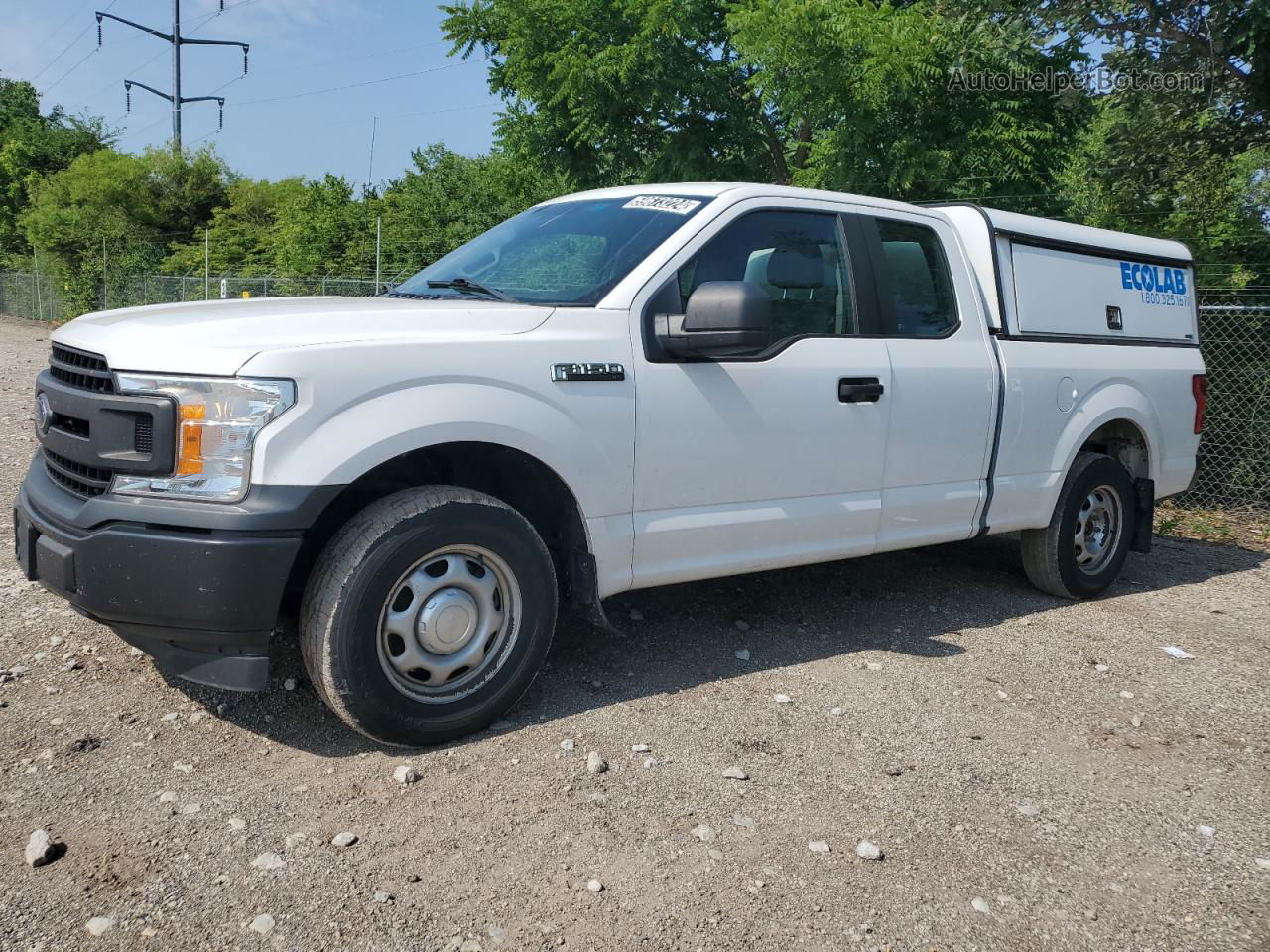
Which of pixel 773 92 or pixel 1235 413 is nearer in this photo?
pixel 1235 413

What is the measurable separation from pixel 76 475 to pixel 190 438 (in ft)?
1.97

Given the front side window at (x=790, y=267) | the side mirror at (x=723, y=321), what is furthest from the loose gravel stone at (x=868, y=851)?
the front side window at (x=790, y=267)

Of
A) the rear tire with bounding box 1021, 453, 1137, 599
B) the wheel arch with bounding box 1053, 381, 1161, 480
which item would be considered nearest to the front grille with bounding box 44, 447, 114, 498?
the wheel arch with bounding box 1053, 381, 1161, 480

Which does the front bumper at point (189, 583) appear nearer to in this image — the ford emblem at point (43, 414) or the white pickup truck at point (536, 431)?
the white pickup truck at point (536, 431)

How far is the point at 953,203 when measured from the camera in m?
5.77

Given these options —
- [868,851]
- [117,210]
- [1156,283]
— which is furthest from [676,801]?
[117,210]

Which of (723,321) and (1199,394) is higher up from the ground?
(723,321)

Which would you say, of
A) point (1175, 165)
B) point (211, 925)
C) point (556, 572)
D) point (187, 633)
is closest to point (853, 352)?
point (556, 572)

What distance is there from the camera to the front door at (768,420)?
4117mm

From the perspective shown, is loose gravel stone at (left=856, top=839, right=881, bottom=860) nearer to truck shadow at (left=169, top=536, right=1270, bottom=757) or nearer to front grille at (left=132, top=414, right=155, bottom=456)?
truck shadow at (left=169, top=536, right=1270, bottom=757)

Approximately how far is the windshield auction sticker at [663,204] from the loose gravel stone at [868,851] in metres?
2.50

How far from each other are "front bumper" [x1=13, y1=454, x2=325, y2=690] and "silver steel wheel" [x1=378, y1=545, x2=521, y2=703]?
0.40m

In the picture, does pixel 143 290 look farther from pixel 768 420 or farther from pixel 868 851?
pixel 868 851

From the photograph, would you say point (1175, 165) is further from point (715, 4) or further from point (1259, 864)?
point (1259, 864)
